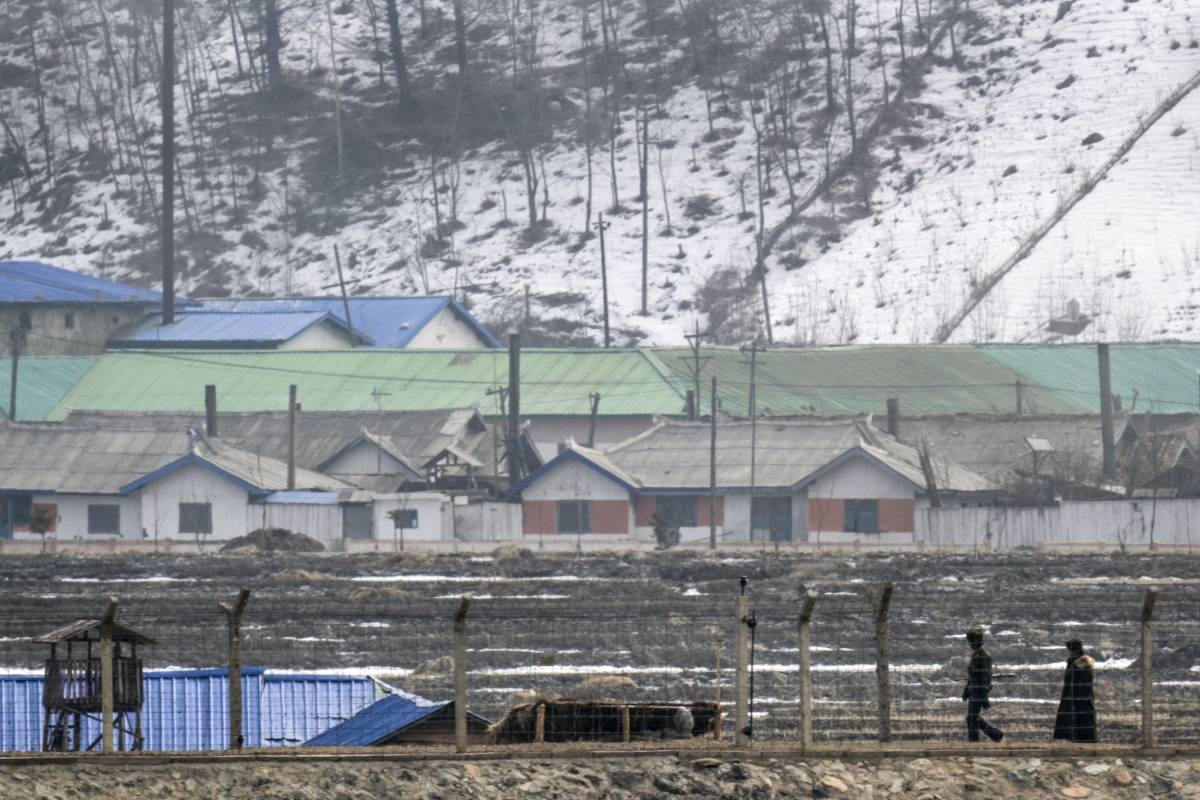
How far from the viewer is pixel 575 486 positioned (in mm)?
59906

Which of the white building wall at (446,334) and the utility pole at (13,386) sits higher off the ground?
the white building wall at (446,334)

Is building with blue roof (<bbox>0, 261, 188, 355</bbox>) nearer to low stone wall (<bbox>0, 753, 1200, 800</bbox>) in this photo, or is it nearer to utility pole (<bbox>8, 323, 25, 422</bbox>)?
utility pole (<bbox>8, 323, 25, 422</bbox>)

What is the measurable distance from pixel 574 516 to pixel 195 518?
414 inches

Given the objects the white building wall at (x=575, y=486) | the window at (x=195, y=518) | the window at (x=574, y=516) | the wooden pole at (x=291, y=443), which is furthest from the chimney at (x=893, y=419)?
the window at (x=195, y=518)

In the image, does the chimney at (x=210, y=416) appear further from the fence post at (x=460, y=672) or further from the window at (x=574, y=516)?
the fence post at (x=460, y=672)

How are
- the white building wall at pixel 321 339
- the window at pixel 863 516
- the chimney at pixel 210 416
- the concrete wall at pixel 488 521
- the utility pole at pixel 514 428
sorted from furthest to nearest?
1. the white building wall at pixel 321 339
2. the chimney at pixel 210 416
3. the utility pole at pixel 514 428
4. the concrete wall at pixel 488 521
5. the window at pixel 863 516

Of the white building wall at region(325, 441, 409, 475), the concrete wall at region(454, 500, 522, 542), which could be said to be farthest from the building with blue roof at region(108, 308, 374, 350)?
the concrete wall at region(454, 500, 522, 542)

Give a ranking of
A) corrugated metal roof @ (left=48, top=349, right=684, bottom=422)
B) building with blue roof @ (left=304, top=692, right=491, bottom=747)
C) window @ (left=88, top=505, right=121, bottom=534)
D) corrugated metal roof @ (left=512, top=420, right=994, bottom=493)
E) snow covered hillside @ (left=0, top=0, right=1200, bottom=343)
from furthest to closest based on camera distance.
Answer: snow covered hillside @ (left=0, top=0, right=1200, bottom=343), corrugated metal roof @ (left=48, top=349, right=684, bottom=422), window @ (left=88, top=505, right=121, bottom=534), corrugated metal roof @ (left=512, top=420, right=994, bottom=493), building with blue roof @ (left=304, top=692, right=491, bottom=747)

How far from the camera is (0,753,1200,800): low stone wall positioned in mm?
15406

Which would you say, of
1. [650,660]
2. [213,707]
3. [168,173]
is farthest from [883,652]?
[168,173]

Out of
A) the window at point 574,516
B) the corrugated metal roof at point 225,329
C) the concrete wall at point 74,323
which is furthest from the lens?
the concrete wall at point 74,323

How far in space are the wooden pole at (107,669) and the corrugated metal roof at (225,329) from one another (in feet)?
228

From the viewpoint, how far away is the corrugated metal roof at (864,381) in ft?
242

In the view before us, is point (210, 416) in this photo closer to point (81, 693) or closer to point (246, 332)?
point (246, 332)
